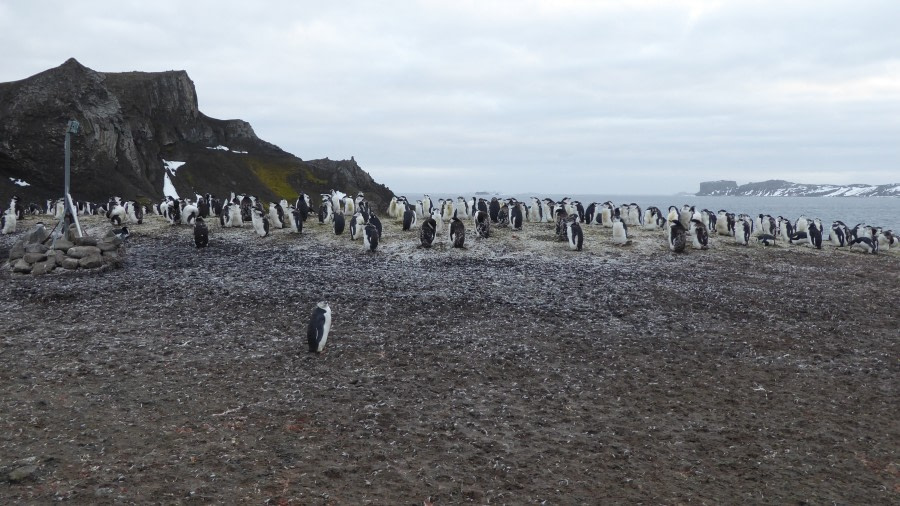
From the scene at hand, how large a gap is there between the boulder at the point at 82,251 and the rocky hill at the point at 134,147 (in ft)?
84.0

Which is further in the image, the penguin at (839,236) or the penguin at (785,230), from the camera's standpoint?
the penguin at (785,230)

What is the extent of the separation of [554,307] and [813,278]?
877cm

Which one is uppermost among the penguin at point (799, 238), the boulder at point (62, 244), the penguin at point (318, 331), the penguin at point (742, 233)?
the boulder at point (62, 244)

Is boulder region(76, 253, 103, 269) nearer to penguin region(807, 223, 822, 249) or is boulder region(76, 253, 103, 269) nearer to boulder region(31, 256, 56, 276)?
boulder region(31, 256, 56, 276)

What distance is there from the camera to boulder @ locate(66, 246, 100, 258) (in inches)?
631

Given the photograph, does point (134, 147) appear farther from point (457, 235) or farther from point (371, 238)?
point (457, 235)

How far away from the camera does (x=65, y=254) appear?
16172mm

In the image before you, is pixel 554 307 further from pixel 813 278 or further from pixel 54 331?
pixel 54 331

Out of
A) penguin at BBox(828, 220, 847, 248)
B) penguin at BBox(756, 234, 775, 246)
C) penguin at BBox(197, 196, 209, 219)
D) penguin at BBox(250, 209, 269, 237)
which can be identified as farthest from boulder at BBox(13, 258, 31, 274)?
penguin at BBox(828, 220, 847, 248)

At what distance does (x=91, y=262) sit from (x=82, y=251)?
1.71 feet

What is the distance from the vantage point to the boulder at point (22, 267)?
15.3m

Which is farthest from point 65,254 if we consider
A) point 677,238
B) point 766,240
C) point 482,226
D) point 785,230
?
point 785,230

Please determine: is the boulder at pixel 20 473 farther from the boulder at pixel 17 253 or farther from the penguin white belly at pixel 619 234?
the penguin white belly at pixel 619 234

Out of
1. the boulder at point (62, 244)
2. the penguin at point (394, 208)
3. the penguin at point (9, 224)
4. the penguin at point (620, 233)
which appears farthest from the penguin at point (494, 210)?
the penguin at point (9, 224)
